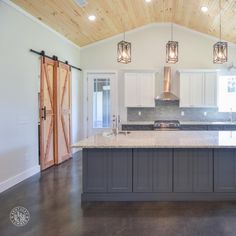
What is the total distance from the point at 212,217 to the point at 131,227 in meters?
1.07

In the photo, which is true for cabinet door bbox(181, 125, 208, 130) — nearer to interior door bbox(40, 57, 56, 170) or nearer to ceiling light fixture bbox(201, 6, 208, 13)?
ceiling light fixture bbox(201, 6, 208, 13)

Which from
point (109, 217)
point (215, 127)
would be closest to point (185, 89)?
point (215, 127)

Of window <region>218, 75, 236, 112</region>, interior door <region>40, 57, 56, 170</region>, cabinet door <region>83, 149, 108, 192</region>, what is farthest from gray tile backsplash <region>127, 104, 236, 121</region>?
cabinet door <region>83, 149, 108, 192</region>

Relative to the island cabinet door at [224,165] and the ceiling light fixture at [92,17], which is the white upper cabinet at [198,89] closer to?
the ceiling light fixture at [92,17]

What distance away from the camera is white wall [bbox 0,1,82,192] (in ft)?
15.4

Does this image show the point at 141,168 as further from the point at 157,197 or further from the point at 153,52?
the point at 153,52

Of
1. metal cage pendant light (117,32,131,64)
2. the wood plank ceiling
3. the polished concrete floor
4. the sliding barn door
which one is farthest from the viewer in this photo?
the sliding barn door

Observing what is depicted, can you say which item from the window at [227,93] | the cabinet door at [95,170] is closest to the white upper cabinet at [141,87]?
the window at [227,93]

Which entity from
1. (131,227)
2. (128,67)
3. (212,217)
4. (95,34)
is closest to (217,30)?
(128,67)

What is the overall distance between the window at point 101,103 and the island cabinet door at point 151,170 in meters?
4.49

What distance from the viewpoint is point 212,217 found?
356 centimetres

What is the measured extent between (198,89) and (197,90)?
39 mm

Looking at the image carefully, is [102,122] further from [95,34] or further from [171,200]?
[171,200]

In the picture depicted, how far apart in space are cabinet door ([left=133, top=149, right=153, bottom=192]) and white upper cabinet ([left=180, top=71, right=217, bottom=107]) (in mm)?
4087
